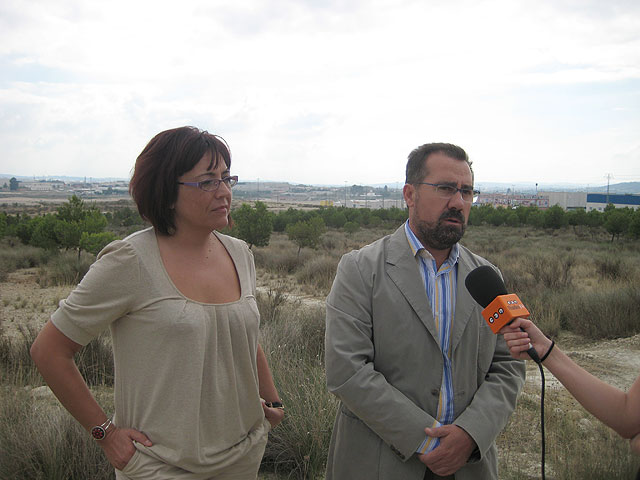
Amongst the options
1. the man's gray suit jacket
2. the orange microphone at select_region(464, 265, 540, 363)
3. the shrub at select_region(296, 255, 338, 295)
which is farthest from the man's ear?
the shrub at select_region(296, 255, 338, 295)

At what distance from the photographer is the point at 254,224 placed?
1953 cm

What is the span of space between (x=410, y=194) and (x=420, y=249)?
1.00 ft

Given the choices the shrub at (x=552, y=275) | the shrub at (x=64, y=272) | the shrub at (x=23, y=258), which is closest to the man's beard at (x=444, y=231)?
the shrub at (x=552, y=275)

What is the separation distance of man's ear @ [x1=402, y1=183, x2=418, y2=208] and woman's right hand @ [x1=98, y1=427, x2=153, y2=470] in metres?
1.60

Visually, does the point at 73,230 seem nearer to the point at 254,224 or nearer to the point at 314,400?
the point at 254,224

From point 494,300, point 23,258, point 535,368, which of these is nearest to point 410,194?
point 494,300

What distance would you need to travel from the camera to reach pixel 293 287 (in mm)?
13789

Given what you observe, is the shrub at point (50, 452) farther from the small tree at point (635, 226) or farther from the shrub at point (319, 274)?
the small tree at point (635, 226)

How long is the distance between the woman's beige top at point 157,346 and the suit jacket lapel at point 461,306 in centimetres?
103

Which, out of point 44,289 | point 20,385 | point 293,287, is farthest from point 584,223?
point 20,385

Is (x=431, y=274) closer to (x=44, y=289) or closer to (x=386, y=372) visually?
(x=386, y=372)

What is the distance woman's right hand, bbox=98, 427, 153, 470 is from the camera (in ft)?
5.90

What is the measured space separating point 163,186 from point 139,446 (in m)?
1.01

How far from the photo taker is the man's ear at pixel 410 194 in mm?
2448
